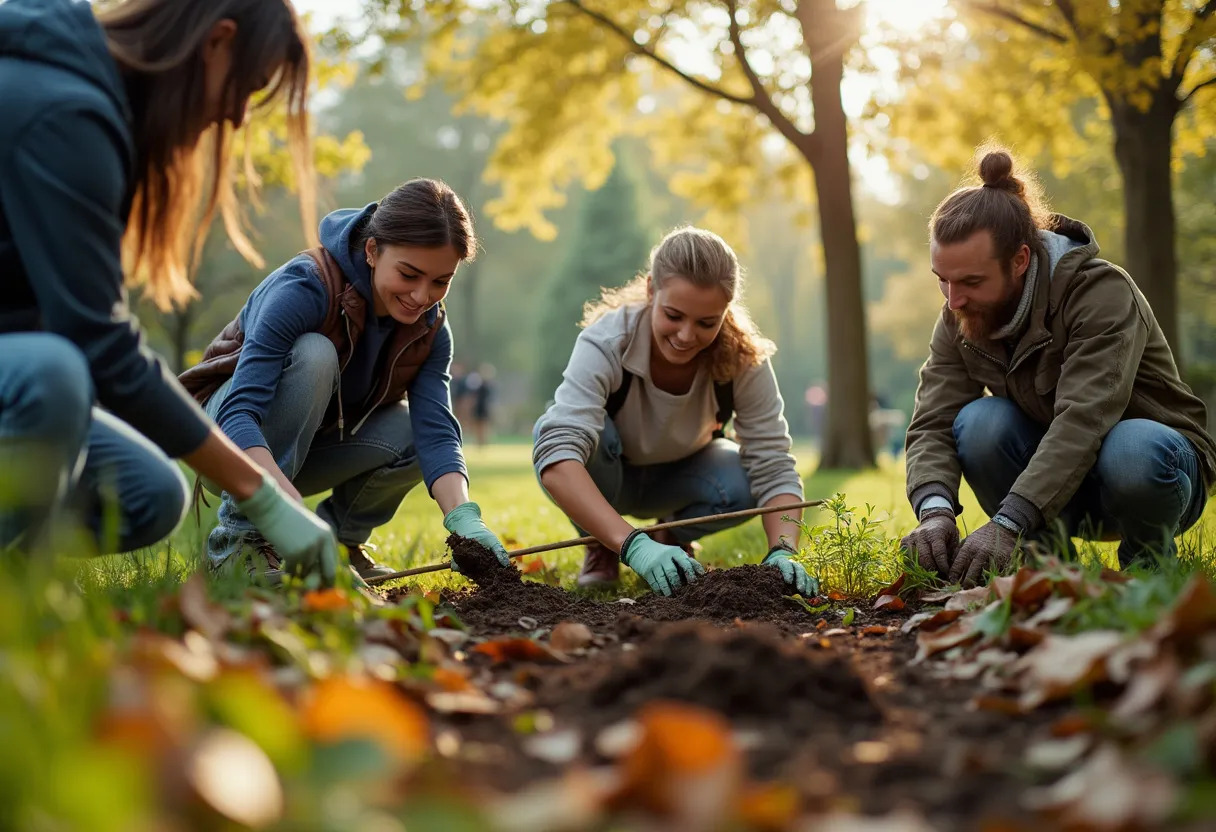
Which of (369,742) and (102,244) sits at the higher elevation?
(102,244)

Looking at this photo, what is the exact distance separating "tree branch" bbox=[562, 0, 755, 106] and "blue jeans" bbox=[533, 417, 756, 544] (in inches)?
274

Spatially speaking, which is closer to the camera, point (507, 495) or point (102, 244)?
point (102, 244)

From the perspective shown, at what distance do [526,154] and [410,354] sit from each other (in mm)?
9419

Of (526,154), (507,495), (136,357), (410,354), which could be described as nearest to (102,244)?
(136,357)

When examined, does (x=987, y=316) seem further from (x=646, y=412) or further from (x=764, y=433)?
(x=646, y=412)

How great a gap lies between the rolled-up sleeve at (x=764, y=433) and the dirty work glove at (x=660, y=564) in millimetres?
707

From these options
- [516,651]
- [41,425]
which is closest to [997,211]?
[516,651]

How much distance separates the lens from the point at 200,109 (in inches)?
86.8

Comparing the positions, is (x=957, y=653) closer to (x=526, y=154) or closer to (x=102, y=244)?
(x=102, y=244)

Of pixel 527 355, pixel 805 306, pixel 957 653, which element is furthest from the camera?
pixel 805 306

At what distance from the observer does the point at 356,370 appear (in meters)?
3.55

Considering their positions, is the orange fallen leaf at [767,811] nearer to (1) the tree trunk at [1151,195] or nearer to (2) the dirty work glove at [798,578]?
(2) the dirty work glove at [798,578]

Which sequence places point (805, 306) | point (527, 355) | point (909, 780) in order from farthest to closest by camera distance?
1. point (805, 306)
2. point (527, 355)
3. point (909, 780)

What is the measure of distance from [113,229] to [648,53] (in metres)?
9.12
